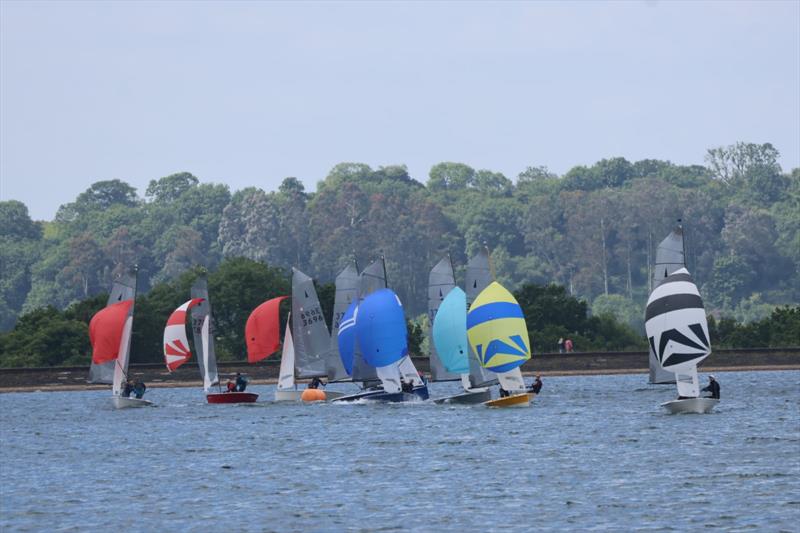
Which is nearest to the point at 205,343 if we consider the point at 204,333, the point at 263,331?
the point at 204,333

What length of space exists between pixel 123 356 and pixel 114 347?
0.64m

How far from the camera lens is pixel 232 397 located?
8325 cm

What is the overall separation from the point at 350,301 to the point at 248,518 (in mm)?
42868

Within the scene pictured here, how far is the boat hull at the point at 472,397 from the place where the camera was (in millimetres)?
76062

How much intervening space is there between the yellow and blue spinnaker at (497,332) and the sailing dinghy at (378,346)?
4.37 metres

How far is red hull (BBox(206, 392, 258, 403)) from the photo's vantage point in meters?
82.4

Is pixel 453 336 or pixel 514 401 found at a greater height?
pixel 453 336

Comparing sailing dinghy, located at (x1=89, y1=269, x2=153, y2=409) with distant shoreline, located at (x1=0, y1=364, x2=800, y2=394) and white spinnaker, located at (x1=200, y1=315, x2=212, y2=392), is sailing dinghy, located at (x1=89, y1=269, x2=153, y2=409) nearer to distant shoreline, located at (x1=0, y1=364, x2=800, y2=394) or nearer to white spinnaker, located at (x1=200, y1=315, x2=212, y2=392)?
white spinnaker, located at (x1=200, y1=315, x2=212, y2=392)

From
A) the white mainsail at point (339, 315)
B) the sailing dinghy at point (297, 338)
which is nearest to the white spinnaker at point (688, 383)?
the white mainsail at point (339, 315)

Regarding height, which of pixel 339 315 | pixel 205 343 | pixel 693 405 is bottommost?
pixel 693 405

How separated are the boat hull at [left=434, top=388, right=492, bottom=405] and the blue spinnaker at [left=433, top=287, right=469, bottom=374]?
1067 mm

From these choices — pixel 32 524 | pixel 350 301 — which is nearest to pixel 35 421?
pixel 350 301

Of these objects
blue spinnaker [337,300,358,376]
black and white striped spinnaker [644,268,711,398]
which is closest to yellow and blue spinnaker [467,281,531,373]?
black and white striped spinnaker [644,268,711,398]

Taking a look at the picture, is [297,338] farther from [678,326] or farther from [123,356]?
[678,326]
